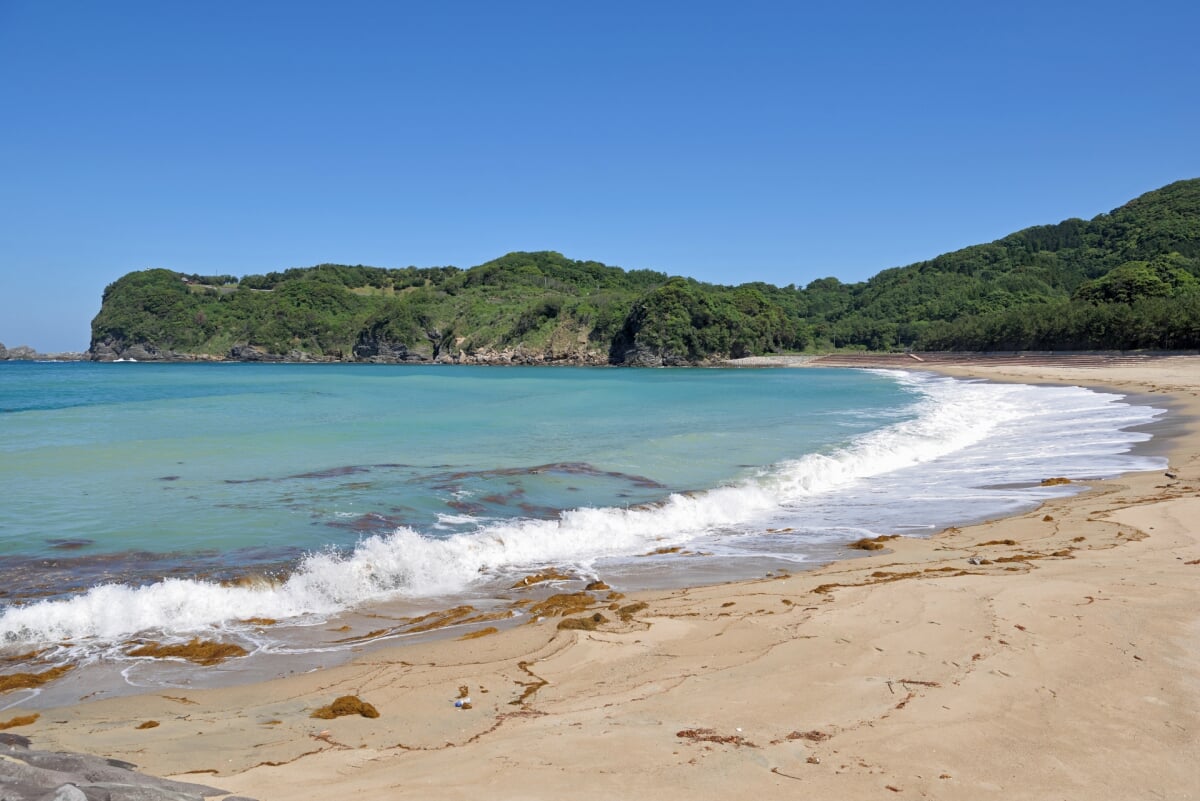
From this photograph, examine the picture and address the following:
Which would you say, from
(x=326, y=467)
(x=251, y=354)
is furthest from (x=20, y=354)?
(x=326, y=467)

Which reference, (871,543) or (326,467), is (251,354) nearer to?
(326,467)

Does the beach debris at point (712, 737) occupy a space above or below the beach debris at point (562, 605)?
above

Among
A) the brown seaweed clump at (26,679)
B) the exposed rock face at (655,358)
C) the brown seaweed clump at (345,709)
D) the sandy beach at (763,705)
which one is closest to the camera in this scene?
the sandy beach at (763,705)

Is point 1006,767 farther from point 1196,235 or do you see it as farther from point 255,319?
point 255,319

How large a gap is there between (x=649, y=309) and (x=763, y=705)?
123 meters

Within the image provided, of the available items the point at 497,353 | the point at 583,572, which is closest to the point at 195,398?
A: the point at 583,572

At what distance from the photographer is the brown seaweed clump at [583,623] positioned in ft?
19.2

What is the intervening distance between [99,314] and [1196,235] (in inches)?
8950

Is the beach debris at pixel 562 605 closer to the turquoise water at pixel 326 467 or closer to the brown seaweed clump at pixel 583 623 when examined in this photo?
the brown seaweed clump at pixel 583 623

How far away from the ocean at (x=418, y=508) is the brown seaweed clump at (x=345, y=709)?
1.31m

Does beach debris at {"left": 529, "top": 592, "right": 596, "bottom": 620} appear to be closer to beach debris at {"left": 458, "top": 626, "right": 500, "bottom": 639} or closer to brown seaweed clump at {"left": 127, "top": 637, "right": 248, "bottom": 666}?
beach debris at {"left": 458, "top": 626, "right": 500, "bottom": 639}

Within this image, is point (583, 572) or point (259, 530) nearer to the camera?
point (583, 572)

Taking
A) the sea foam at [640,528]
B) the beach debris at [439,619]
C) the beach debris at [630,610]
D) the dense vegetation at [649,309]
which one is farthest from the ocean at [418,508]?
the dense vegetation at [649,309]

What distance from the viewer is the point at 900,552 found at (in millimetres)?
8266
